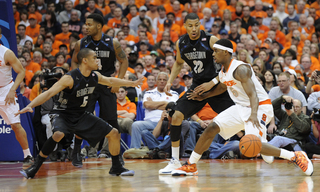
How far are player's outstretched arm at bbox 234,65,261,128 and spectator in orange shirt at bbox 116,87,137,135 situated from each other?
14.7 feet

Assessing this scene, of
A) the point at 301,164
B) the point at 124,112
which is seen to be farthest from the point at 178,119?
the point at 124,112

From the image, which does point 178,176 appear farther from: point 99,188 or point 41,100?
point 41,100

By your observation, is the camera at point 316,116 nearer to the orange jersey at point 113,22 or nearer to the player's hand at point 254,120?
the player's hand at point 254,120

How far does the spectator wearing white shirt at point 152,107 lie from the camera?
9.01 meters

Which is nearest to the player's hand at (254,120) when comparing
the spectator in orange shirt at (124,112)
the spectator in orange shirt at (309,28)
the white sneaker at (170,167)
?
the white sneaker at (170,167)

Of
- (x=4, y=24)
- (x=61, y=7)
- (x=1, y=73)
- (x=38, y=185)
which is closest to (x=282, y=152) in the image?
(x=38, y=185)

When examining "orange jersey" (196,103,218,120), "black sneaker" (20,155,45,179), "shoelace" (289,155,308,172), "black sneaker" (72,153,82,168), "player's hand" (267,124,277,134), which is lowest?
"black sneaker" (72,153,82,168)

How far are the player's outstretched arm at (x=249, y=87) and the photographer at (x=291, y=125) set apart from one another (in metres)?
3.35

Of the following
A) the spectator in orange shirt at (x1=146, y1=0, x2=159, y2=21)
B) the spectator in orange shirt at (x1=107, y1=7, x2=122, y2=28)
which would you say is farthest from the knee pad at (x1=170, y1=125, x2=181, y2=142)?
the spectator in orange shirt at (x1=146, y1=0, x2=159, y2=21)

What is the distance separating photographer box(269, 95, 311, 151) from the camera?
27.2 ft

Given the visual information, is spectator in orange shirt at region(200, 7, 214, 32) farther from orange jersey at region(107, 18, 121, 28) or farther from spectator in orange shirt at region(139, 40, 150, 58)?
orange jersey at region(107, 18, 121, 28)

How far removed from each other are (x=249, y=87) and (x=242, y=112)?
403 mm

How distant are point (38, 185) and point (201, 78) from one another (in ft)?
9.39

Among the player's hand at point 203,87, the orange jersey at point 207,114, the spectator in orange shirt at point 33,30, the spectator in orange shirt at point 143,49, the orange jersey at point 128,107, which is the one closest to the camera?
the player's hand at point 203,87
